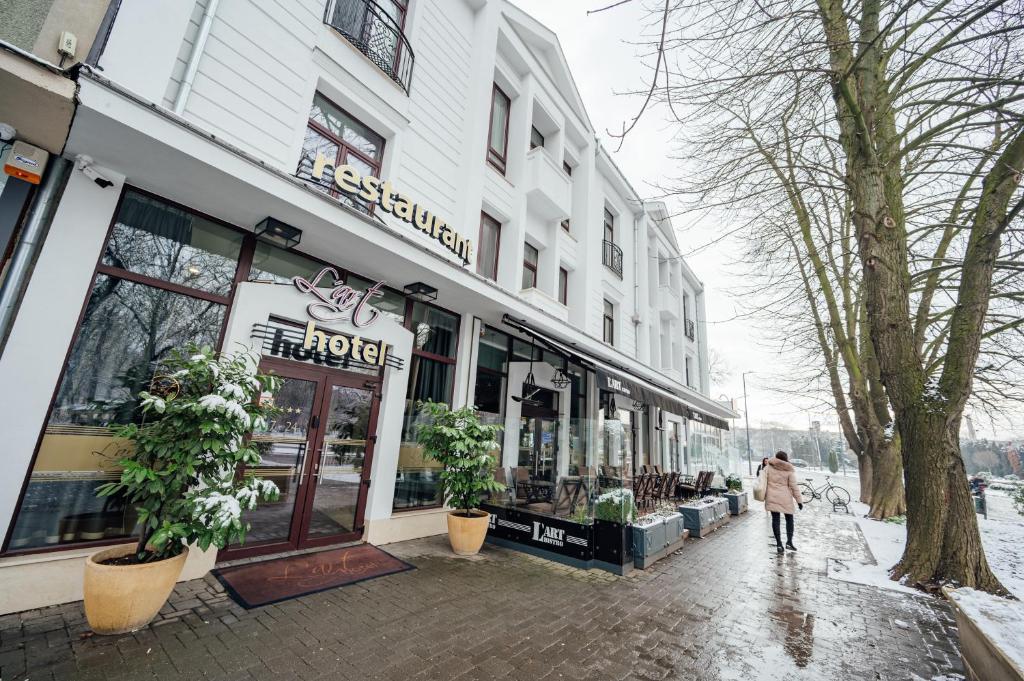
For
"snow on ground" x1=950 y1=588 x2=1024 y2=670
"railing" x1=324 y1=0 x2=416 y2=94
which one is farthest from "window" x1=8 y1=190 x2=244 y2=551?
"snow on ground" x1=950 y1=588 x2=1024 y2=670

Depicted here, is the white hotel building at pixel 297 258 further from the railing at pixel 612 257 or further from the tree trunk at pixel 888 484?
the tree trunk at pixel 888 484

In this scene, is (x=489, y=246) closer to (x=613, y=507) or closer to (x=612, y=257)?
(x=613, y=507)

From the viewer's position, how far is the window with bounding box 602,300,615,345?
550 inches

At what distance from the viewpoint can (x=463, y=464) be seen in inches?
229

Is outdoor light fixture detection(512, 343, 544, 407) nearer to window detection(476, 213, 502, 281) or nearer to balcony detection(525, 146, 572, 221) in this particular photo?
window detection(476, 213, 502, 281)

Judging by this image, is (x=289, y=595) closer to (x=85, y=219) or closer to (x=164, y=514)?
(x=164, y=514)

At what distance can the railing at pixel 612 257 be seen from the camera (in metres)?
13.6

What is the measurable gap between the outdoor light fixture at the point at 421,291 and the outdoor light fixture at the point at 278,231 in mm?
1805

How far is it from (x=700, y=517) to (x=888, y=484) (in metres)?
7.44

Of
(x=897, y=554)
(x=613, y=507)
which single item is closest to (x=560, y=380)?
(x=613, y=507)

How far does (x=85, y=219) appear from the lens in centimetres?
396

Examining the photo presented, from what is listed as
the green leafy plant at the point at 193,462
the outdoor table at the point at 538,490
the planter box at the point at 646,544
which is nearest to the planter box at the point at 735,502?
the planter box at the point at 646,544

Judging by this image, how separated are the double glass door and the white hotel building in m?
0.03

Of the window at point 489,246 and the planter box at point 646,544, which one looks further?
the window at point 489,246
